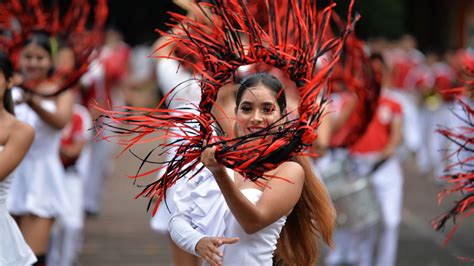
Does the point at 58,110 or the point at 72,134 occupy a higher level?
the point at 58,110

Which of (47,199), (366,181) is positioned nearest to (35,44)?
(47,199)

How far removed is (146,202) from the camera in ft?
42.8

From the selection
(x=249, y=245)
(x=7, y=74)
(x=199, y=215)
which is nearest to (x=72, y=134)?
(x=7, y=74)

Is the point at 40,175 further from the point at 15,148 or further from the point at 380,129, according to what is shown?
the point at 380,129

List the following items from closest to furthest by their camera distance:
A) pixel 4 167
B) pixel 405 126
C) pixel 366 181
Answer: pixel 4 167 → pixel 366 181 → pixel 405 126

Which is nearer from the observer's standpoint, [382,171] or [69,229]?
[69,229]

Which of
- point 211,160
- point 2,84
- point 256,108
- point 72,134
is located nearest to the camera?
point 211,160

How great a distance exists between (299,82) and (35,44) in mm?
2927

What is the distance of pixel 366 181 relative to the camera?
7941 mm

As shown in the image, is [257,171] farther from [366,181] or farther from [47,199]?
[366,181]

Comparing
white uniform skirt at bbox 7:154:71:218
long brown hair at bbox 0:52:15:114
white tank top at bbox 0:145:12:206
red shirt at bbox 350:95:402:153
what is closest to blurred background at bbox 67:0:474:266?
red shirt at bbox 350:95:402:153

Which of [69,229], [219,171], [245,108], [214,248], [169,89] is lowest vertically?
[69,229]

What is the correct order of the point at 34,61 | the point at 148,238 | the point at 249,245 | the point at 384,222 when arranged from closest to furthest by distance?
the point at 249,245
the point at 34,61
the point at 384,222
the point at 148,238

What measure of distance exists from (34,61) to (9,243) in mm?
2008
